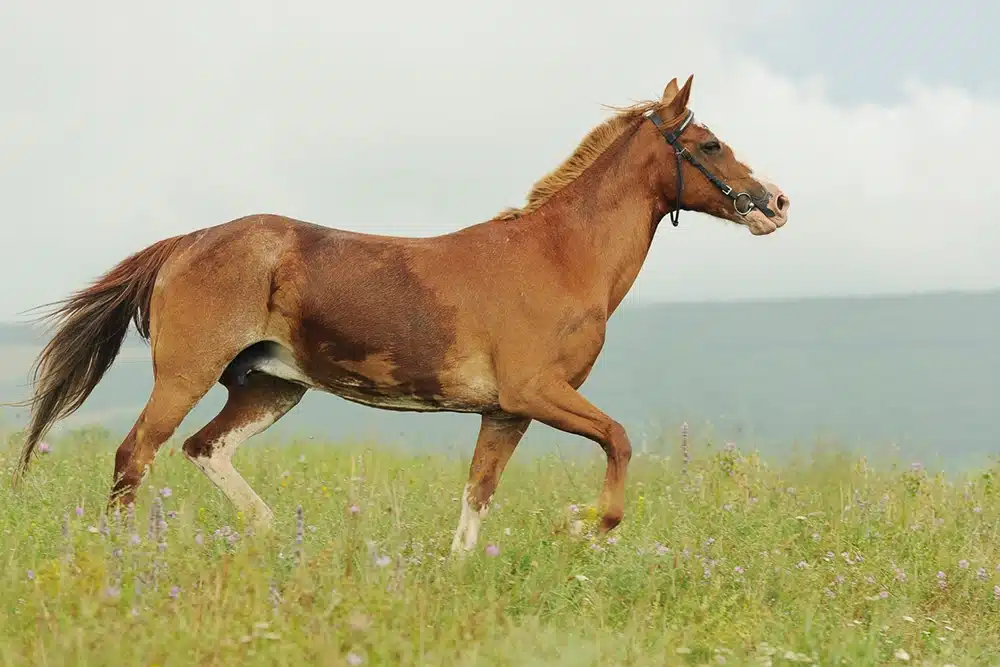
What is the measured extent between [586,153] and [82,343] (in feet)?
11.2

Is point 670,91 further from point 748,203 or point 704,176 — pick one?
point 748,203

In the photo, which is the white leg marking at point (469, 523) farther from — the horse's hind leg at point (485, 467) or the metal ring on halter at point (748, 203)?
the metal ring on halter at point (748, 203)

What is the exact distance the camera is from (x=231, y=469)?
707 cm

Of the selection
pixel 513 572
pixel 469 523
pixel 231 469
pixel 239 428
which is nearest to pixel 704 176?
pixel 469 523

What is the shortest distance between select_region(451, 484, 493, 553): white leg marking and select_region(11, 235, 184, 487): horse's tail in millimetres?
2349

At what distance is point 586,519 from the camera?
6.46m

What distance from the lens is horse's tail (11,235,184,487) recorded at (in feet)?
23.5

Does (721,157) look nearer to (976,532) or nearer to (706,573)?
(706,573)

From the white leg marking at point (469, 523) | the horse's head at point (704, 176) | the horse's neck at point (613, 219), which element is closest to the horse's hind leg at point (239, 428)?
the white leg marking at point (469, 523)

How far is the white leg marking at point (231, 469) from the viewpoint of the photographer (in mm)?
6941

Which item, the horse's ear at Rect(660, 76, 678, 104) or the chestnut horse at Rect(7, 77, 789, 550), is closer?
the chestnut horse at Rect(7, 77, 789, 550)

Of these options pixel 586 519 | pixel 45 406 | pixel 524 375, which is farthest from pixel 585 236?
pixel 45 406

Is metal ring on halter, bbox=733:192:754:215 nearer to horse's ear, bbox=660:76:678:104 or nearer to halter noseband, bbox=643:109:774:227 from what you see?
halter noseband, bbox=643:109:774:227

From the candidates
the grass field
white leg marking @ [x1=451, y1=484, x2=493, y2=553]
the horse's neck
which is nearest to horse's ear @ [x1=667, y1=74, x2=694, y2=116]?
the horse's neck
